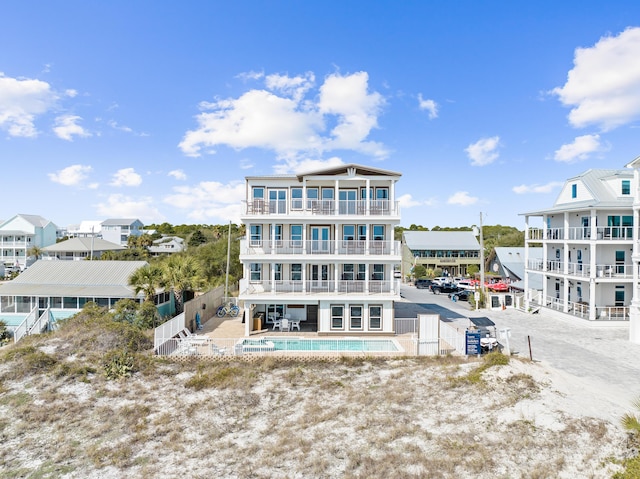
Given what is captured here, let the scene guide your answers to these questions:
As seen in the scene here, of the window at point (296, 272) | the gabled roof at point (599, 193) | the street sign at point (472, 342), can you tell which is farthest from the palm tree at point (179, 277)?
the gabled roof at point (599, 193)

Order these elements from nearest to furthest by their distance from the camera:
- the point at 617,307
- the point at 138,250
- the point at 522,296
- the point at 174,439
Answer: the point at 174,439
the point at 617,307
the point at 522,296
the point at 138,250

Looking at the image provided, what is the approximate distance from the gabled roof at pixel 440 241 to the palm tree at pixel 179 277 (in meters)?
40.1

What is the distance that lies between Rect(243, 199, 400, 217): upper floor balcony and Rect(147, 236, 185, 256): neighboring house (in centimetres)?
6029

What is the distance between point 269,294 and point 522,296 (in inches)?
942

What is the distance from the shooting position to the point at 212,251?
50812 millimetres

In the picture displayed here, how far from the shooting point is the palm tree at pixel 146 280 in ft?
84.6

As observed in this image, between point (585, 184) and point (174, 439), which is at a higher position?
point (585, 184)

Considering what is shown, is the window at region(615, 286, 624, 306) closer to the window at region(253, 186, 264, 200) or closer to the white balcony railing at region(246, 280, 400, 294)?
the white balcony railing at region(246, 280, 400, 294)

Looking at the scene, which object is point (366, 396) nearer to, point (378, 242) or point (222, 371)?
point (222, 371)

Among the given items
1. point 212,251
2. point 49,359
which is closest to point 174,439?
point 49,359

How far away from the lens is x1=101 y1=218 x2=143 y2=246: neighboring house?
10933cm

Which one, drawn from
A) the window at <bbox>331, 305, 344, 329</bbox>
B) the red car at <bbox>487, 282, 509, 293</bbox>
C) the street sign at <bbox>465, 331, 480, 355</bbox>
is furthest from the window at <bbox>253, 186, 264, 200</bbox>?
the red car at <bbox>487, 282, 509, 293</bbox>

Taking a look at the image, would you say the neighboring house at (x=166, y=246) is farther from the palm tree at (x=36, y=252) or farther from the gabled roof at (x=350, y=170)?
the gabled roof at (x=350, y=170)

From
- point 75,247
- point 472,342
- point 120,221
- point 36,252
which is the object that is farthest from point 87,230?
point 472,342
